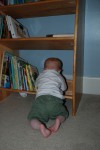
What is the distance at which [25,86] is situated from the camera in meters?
1.43

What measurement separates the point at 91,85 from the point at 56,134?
2.51 ft

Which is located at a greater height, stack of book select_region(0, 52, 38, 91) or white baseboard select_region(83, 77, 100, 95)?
stack of book select_region(0, 52, 38, 91)

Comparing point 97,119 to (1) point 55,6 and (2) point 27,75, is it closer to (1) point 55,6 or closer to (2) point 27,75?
(2) point 27,75

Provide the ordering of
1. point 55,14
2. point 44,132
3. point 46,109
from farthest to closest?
1. point 55,14
2. point 46,109
3. point 44,132

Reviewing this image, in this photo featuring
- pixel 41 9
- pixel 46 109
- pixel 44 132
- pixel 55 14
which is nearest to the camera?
pixel 44 132

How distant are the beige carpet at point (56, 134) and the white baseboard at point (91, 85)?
26 cm

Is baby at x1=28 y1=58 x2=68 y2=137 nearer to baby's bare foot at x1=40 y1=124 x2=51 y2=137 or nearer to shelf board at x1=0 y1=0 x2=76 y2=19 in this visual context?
baby's bare foot at x1=40 y1=124 x2=51 y2=137

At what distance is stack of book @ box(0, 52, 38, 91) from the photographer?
4.70 feet

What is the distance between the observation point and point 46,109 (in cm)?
109

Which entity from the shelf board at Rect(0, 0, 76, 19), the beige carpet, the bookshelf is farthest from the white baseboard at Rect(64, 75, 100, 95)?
the shelf board at Rect(0, 0, 76, 19)

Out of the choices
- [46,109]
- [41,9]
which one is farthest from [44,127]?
[41,9]

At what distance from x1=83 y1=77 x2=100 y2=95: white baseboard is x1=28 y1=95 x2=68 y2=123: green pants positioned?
0.56 metres

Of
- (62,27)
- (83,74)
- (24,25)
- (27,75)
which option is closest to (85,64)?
(83,74)

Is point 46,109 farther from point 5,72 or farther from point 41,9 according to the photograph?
point 41,9
